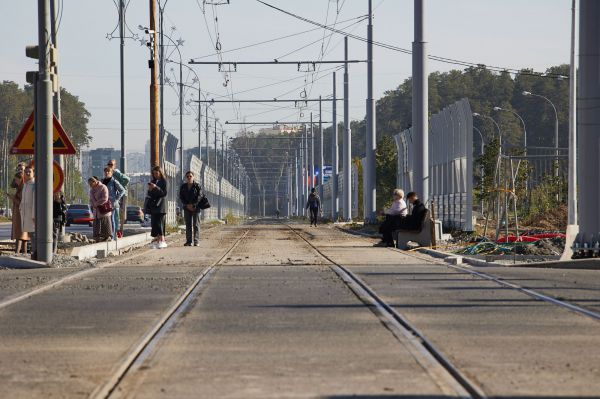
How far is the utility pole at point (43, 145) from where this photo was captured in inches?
933

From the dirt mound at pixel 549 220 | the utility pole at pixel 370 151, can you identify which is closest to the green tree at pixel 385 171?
the utility pole at pixel 370 151

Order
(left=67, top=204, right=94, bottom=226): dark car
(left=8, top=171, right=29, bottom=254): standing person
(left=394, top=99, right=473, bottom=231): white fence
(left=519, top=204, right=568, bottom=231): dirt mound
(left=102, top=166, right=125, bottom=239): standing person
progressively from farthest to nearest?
(left=67, top=204, right=94, bottom=226): dark car → (left=519, top=204, right=568, bottom=231): dirt mound → (left=394, top=99, right=473, bottom=231): white fence → (left=102, top=166, right=125, bottom=239): standing person → (left=8, top=171, right=29, bottom=254): standing person

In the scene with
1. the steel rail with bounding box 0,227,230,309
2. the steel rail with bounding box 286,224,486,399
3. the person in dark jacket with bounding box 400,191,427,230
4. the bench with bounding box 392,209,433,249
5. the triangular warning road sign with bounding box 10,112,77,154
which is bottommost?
the steel rail with bounding box 286,224,486,399

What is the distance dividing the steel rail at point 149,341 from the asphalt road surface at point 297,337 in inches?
0.8

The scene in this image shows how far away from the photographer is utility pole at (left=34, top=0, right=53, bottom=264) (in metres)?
23.7

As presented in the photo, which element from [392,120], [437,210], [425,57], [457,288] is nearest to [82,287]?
[457,288]

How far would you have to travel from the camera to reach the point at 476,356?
10312 millimetres

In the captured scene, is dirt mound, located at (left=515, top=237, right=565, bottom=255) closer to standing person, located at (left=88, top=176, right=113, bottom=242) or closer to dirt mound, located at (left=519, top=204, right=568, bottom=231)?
standing person, located at (left=88, top=176, right=113, bottom=242)

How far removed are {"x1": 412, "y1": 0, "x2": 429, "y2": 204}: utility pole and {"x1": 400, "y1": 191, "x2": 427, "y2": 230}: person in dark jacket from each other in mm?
5221

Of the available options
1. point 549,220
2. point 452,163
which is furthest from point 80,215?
point 452,163

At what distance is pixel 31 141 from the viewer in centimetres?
2425

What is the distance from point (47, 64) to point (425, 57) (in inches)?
602

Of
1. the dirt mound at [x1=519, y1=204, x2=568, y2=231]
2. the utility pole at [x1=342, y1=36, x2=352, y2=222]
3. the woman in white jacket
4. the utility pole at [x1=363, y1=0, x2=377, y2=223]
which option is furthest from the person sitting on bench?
the utility pole at [x1=342, y1=36, x2=352, y2=222]

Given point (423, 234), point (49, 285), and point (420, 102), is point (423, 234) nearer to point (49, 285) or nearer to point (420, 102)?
point (420, 102)
